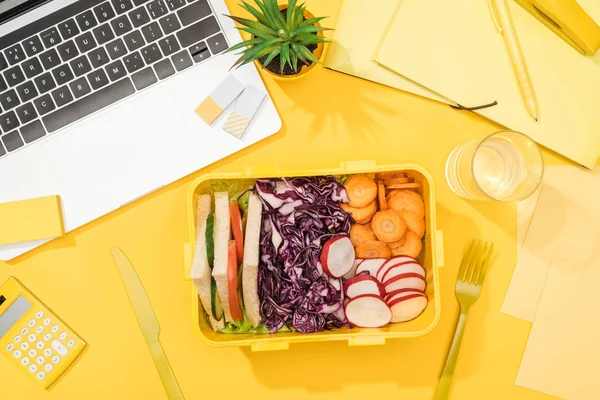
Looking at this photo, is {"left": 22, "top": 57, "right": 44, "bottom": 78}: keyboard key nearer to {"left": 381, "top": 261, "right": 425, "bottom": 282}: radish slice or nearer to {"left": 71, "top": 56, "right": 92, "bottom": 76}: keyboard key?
{"left": 71, "top": 56, "right": 92, "bottom": 76}: keyboard key

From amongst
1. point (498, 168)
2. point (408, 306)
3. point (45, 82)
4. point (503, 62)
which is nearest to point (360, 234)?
point (408, 306)

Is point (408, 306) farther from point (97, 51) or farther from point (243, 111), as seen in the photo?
point (97, 51)

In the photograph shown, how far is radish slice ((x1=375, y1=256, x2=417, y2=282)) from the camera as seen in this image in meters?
0.74

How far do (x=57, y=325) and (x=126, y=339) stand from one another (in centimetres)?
12

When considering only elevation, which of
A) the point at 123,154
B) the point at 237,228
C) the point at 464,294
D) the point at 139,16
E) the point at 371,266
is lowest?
the point at 464,294

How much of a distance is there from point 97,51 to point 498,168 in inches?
27.8

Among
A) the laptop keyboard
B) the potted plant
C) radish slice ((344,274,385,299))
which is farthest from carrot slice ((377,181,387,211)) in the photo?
the laptop keyboard

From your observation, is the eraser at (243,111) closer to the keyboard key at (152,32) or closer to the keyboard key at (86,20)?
the keyboard key at (152,32)

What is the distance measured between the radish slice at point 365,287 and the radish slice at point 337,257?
0.02 meters

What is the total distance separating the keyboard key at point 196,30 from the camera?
0.78 metres

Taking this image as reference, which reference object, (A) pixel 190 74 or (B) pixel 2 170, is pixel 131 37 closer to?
(A) pixel 190 74

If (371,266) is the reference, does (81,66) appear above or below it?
above

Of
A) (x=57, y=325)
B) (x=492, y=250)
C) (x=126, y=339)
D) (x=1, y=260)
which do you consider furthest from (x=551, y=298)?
(x=1, y=260)

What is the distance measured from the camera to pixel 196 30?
2.55 ft
